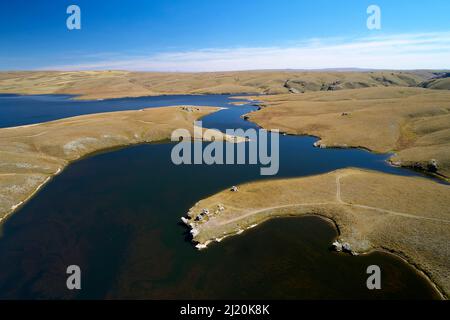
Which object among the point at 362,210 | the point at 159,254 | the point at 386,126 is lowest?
the point at 159,254

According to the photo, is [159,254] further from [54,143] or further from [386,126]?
[386,126]

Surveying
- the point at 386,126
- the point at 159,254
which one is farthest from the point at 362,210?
the point at 386,126

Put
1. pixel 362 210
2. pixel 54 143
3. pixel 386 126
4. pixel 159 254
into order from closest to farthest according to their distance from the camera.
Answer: pixel 159 254
pixel 362 210
pixel 54 143
pixel 386 126

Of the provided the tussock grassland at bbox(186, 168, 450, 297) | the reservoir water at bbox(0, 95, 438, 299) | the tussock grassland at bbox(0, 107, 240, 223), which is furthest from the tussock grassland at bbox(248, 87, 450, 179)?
the reservoir water at bbox(0, 95, 438, 299)

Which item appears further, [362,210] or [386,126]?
[386,126]

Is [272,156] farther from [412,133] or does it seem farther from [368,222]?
[412,133]

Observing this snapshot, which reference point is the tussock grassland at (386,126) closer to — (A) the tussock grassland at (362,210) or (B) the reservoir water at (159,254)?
(A) the tussock grassland at (362,210)

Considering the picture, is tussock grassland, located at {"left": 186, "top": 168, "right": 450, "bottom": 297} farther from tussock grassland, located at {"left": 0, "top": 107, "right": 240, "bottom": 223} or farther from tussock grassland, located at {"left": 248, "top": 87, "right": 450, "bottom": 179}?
tussock grassland, located at {"left": 0, "top": 107, "right": 240, "bottom": 223}

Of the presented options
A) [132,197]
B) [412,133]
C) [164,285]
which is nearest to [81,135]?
[132,197]

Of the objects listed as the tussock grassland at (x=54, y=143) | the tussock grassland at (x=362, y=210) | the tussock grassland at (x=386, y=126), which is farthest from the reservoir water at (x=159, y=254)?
the tussock grassland at (x=386, y=126)

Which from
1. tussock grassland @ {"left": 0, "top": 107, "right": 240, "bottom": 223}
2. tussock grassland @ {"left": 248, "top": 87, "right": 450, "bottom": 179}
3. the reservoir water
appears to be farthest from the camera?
tussock grassland @ {"left": 248, "top": 87, "right": 450, "bottom": 179}
